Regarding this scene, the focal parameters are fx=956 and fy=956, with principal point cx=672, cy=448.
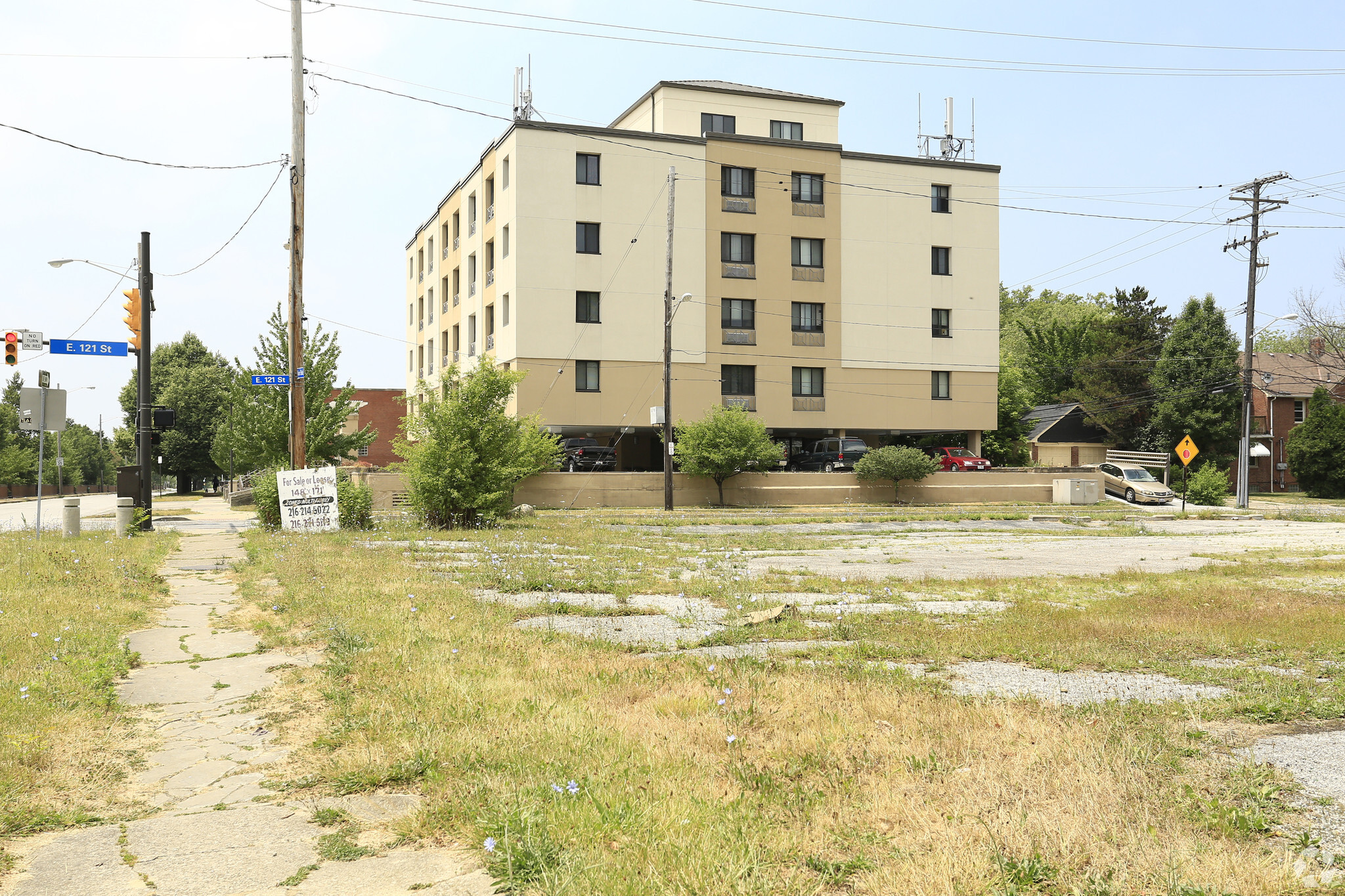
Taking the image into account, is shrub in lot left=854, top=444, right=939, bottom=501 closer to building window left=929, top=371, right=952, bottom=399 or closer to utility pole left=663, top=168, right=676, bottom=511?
building window left=929, top=371, right=952, bottom=399

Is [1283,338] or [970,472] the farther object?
[1283,338]

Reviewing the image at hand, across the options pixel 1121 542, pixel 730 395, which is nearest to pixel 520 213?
pixel 730 395

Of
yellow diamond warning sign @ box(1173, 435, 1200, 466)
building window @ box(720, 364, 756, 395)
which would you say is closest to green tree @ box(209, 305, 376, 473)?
building window @ box(720, 364, 756, 395)

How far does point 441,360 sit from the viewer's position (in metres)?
59.4

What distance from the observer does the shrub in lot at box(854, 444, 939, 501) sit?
43188 mm

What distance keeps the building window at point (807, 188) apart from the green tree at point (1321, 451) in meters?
33.7

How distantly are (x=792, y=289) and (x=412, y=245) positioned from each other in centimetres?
3211

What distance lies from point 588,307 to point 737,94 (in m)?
14.9

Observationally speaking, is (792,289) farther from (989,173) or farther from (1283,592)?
(1283,592)

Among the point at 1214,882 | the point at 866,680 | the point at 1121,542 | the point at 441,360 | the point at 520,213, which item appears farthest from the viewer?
the point at 441,360

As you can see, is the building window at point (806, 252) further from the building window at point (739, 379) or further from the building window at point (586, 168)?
the building window at point (586, 168)

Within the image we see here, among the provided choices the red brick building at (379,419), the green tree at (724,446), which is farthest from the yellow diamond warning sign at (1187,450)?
the red brick building at (379,419)

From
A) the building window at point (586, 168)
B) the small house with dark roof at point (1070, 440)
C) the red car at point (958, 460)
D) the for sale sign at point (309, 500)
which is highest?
the building window at point (586, 168)

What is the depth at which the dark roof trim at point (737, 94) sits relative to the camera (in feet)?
165
